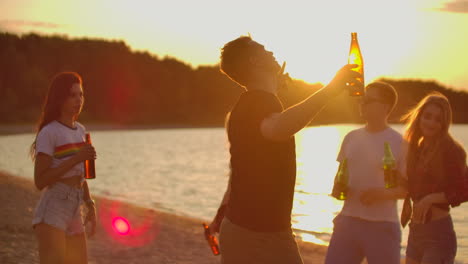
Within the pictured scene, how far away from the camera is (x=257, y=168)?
3.44 meters

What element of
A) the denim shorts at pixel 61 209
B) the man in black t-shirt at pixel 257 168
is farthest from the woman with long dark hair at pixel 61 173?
the man in black t-shirt at pixel 257 168

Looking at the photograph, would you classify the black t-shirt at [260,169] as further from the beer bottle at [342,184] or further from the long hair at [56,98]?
the long hair at [56,98]

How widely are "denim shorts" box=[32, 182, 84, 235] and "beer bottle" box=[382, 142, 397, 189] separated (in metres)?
2.37

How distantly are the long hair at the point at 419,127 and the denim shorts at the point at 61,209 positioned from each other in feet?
8.43

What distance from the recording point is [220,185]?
36375mm

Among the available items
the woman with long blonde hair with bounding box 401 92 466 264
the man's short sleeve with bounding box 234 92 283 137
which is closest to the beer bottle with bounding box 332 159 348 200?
the woman with long blonde hair with bounding box 401 92 466 264

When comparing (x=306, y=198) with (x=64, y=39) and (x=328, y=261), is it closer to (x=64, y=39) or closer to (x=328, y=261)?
(x=328, y=261)

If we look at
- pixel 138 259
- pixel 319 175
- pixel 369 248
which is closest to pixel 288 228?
pixel 369 248

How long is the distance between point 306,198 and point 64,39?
107 meters

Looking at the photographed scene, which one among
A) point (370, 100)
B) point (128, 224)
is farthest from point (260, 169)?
point (128, 224)

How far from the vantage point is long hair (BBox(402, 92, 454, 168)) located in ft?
16.9

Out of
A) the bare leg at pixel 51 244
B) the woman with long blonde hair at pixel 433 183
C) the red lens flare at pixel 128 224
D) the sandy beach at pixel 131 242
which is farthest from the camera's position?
the red lens flare at pixel 128 224

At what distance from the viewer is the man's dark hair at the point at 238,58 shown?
3.58 meters

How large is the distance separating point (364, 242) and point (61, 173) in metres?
2.37
